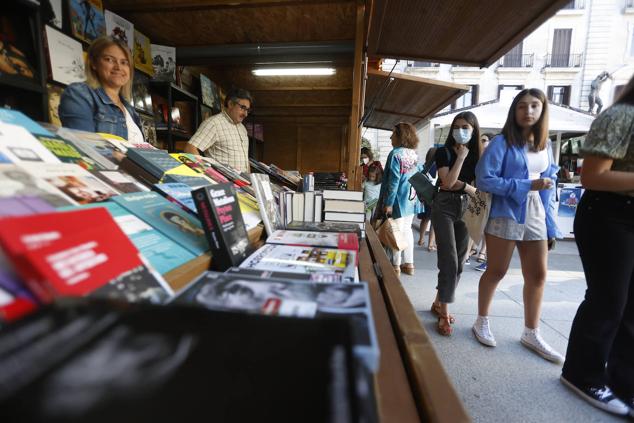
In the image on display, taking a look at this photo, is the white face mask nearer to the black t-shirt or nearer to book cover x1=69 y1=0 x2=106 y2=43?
the black t-shirt

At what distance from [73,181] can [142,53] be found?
298 centimetres

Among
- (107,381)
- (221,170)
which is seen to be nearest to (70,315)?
(107,381)

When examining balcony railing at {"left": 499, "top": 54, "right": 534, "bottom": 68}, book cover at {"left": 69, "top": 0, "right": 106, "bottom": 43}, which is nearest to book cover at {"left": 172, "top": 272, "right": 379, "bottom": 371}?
book cover at {"left": 69, "top": 0, "right": 106, "bottom": 43}

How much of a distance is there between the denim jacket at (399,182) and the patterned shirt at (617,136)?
156 cm

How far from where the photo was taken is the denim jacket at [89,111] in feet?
3.99

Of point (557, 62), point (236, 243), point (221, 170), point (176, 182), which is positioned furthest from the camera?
point (557, 62)

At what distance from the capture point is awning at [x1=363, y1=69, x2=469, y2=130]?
3.79 m

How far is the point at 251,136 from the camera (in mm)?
5879

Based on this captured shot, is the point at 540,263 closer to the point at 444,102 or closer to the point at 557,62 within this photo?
the point at 444,102

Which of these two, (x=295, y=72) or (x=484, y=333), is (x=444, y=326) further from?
(x=295, y=72)

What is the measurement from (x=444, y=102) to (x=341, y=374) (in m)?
5.17

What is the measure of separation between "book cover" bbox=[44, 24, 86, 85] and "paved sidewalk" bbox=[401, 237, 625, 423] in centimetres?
299

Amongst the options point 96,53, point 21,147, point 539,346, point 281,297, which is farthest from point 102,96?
point 539,346

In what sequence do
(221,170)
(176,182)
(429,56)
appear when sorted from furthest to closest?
(429,56) → (221,170) → (176,182)
